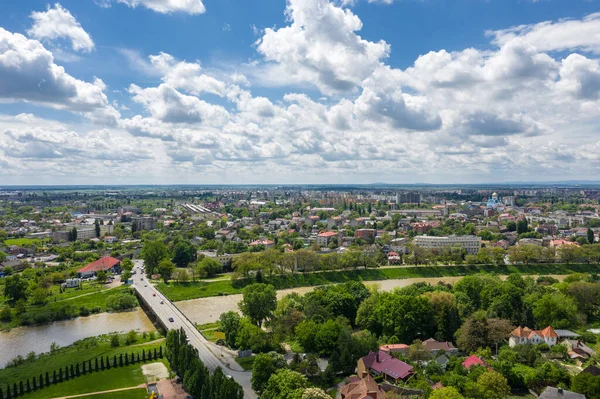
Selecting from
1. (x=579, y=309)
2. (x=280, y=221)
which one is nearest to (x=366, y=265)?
(x=579, y=309)

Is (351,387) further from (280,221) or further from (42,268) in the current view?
(280,221)

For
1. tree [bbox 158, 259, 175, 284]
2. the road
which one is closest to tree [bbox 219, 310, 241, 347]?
the road

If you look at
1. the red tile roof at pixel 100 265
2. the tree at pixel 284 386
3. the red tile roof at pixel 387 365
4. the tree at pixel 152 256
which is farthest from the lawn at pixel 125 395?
the red tile roof at pixel 100 265

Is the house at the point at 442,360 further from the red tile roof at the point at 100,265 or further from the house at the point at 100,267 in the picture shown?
the red tile roof at the point at 100,265

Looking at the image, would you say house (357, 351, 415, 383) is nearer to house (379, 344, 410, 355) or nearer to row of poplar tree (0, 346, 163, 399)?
house (379, 344, 410, 355)

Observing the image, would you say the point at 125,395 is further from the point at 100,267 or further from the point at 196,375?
the point at 100,267

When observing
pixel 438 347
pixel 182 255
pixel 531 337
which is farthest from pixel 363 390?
pixel 182 255
